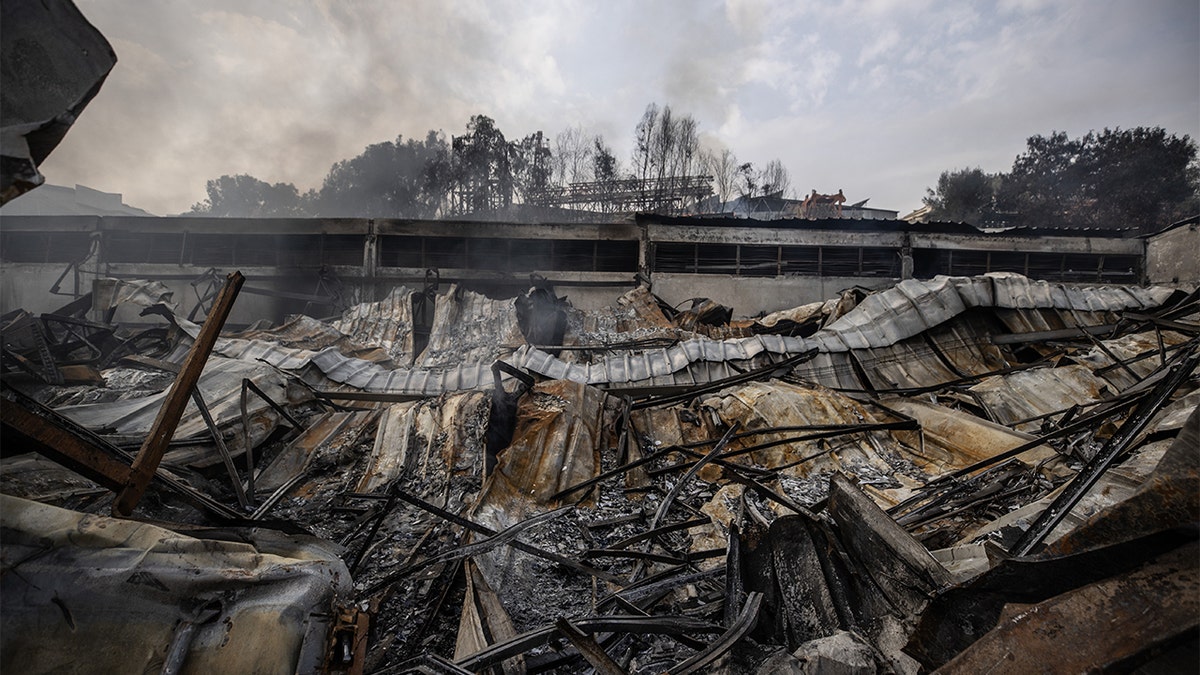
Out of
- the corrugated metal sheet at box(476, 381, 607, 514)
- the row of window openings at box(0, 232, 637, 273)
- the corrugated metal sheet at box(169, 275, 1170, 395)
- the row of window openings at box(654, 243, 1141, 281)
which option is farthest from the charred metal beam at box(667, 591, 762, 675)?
the row of window openings at box(0, 232, 637, 273)

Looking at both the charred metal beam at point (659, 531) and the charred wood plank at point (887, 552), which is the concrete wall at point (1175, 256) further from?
the charred wood plank at point (887, 552)

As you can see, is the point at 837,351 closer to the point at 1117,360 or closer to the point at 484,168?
the point at 1117,360

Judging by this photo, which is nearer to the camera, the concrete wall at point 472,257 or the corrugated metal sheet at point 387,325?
the corrugated metal sheet at point 387,325

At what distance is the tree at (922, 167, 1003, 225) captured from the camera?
27.8 meters

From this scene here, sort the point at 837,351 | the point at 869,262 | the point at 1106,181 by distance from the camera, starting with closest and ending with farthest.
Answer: the point at 837,351, the point at 869,262, the point at 1106,181

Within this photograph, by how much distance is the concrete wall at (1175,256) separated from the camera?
12.7m

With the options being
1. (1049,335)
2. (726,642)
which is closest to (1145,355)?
(1049,335)

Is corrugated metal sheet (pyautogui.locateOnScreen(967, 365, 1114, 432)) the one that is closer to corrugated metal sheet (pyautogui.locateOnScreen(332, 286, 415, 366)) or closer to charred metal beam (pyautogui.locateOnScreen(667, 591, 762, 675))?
charred metal beam (pyautogui.locateOnScreen(667, 591, 762, 675))

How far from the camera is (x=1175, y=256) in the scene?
13.1 meters

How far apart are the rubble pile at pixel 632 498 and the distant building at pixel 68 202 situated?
130 feet

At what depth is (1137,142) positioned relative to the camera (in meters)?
23.7

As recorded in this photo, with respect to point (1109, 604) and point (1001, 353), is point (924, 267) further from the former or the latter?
point (1109, 604)

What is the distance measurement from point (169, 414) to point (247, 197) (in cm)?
5116

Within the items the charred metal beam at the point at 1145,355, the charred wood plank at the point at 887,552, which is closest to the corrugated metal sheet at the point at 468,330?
the charred wood plank at the point at 887,552
